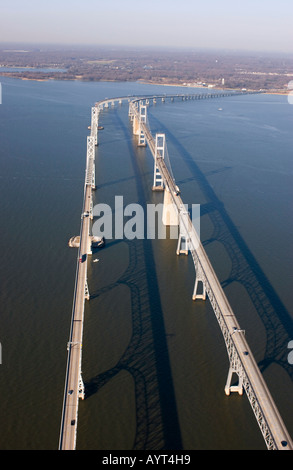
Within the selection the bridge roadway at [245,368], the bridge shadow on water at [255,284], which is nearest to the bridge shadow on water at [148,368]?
the bridge roadway at [245,368]

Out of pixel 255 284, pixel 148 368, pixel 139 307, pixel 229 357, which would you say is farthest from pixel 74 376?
pixel 255 284

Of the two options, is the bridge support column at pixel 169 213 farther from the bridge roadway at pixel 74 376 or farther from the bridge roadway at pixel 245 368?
the bridge roadway at pixel 74 376

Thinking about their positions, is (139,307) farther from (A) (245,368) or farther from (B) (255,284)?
(A) (245,368)

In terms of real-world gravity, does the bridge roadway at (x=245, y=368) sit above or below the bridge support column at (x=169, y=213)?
below

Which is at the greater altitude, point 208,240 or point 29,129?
point 29,129

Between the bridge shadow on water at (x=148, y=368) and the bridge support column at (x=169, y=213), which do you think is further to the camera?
the bridge support column at (x=169, y=213)
